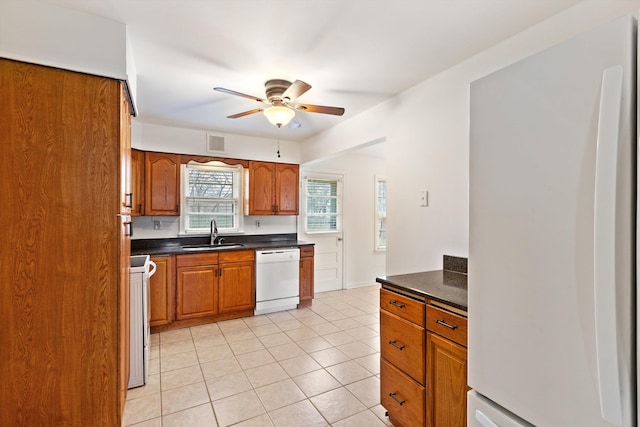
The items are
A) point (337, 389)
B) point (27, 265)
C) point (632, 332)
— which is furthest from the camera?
point (337, 389)

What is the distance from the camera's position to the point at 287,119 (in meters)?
2.70

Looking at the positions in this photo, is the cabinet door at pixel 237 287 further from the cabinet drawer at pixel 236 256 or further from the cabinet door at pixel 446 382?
the cabinet door at pixel 446 382

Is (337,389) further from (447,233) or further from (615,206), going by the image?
(615,206)

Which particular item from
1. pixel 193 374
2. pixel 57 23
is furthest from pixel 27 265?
pixel 193 374

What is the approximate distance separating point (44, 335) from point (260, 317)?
2541mm

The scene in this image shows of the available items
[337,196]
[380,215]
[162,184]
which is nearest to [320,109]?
[162,184]

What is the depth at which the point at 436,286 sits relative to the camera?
5.95ft

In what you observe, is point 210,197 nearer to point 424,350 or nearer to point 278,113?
point 278,113

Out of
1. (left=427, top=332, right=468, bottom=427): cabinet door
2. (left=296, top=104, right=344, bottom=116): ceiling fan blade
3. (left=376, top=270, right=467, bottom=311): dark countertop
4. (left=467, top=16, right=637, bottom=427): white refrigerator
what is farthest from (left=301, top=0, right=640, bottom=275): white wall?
(left=467, top=16, right=637, bottom=427): white refrigerator

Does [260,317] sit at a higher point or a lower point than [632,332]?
lower

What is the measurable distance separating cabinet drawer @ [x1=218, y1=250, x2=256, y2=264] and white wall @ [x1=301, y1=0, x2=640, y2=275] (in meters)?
1.90

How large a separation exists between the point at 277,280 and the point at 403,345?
103 inches

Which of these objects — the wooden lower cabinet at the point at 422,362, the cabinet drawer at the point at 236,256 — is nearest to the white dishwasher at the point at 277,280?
the cabinet drawer at the point at 236,256

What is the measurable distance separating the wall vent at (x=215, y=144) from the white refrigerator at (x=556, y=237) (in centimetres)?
385
